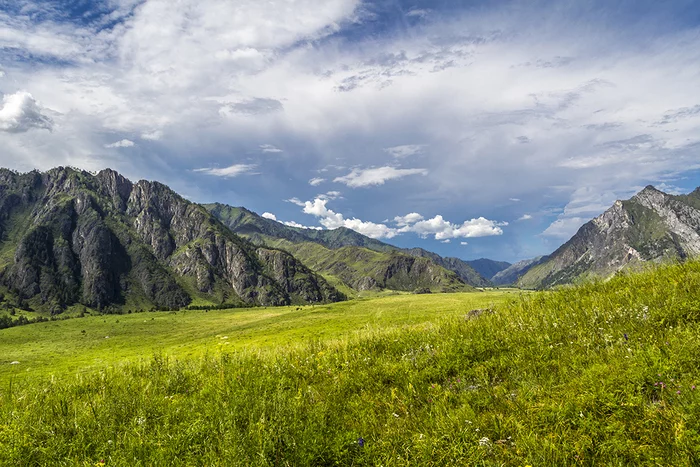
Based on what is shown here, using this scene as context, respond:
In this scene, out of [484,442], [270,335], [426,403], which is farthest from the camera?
[270,335]

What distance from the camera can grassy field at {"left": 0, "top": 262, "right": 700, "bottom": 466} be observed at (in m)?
4.91

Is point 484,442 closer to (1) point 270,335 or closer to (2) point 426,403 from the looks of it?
(2) point 426,403

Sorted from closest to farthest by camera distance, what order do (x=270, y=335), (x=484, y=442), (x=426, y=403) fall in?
1. (x=484, y=442)
2. (x=426, y=403)
3. (x=270, y=335)

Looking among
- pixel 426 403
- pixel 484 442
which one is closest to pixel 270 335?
pixel 426 403

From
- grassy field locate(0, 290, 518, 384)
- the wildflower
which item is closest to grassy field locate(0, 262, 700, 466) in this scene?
the wildflower

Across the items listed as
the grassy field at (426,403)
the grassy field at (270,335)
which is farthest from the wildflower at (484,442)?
the grassy field at (270,335)

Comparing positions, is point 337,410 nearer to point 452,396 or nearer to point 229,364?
point 452,396

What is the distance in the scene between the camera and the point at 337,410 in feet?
22.2

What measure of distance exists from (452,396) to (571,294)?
761 cm

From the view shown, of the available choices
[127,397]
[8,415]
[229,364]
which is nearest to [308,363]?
[229,364]

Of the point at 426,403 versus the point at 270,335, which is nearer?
the point at 426,403

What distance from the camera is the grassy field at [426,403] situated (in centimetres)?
491

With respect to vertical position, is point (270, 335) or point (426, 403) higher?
point (426, 403)

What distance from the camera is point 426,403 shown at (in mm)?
6742
